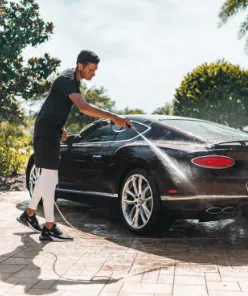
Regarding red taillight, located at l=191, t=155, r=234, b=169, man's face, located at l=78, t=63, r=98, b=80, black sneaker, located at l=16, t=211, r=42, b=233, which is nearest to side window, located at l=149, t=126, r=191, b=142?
red taillight, located at l=191, t=155, r=234, b=169

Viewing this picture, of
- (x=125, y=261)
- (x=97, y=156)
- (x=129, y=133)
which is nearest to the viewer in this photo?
(x=125, y=261)

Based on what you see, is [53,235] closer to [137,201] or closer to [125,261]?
[137,201]

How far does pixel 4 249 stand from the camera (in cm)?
533

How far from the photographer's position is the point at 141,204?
6.05 metres

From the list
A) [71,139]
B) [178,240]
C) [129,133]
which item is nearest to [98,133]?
[71,139]

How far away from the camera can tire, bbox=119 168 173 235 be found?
5.84 meters

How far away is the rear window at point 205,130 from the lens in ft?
19.3

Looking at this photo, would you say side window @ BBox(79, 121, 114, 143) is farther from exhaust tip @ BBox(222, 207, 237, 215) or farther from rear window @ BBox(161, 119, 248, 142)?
exhaust tip @ BBox(222, 207, 237, 215)

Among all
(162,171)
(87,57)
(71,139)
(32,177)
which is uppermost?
(87,57)

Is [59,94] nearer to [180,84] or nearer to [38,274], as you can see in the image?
[38,274]

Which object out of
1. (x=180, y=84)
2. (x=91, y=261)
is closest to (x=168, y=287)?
(x=91, y=261)

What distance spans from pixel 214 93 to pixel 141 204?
114 ft

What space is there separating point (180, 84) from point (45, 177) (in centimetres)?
3606

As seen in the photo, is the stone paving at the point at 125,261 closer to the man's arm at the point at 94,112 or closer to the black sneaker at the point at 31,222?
the black sneaker at the point at 31,222
